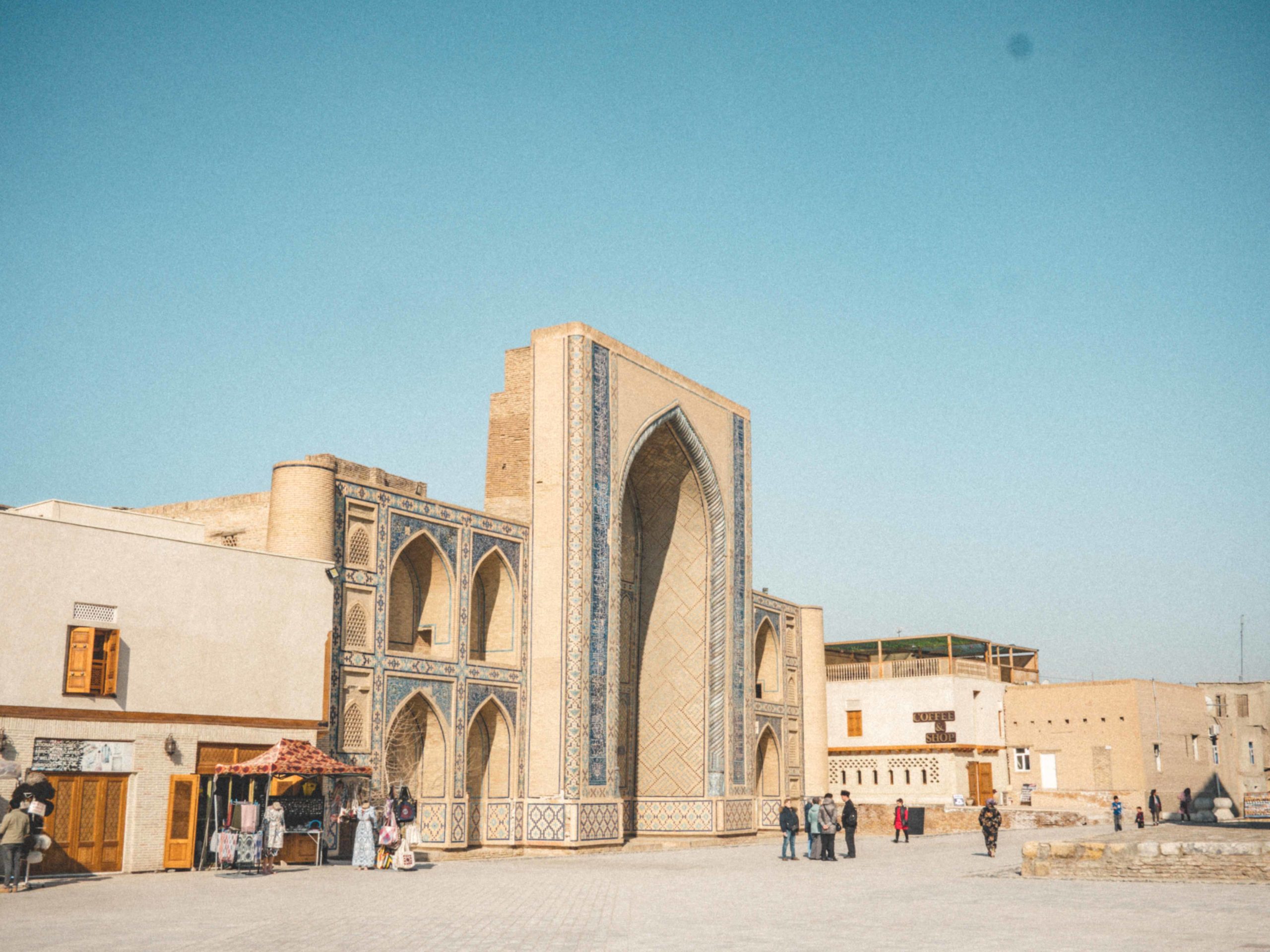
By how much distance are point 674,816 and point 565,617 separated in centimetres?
617

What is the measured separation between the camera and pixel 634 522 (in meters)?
28.1

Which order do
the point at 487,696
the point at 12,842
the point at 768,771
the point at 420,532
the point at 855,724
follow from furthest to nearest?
the point at 855,724
the point at 768,771
the point at 487,696
the point at 420,532
the point at 12,842

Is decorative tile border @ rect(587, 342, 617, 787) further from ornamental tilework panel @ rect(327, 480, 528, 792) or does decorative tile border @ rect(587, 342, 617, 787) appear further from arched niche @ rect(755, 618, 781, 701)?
arched niche @ rect(755, 618, 781, 701)

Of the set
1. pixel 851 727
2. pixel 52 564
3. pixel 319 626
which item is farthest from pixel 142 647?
pixel 851 727

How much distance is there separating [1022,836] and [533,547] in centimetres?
1393

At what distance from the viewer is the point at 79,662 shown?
1482 centimetres

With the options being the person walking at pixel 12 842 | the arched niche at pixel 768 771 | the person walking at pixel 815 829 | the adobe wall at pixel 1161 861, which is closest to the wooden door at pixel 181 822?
the person walking at pixel 12 842

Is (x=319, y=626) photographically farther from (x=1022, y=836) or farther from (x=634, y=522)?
(x=1022, y=836)

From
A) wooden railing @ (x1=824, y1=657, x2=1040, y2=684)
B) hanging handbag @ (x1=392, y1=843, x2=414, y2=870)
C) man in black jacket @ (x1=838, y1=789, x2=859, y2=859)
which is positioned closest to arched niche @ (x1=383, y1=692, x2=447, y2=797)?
hanging handbag @ (x1=392, y1=843, x2=414, y2=870)

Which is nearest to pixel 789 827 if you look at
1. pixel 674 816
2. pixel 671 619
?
pixel 674 816

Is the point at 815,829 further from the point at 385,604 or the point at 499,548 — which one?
the point at 385,604

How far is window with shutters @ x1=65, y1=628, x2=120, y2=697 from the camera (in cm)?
1479

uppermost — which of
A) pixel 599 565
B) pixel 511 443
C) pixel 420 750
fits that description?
pixel 511 443

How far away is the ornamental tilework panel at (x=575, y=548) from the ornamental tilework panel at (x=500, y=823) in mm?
422
